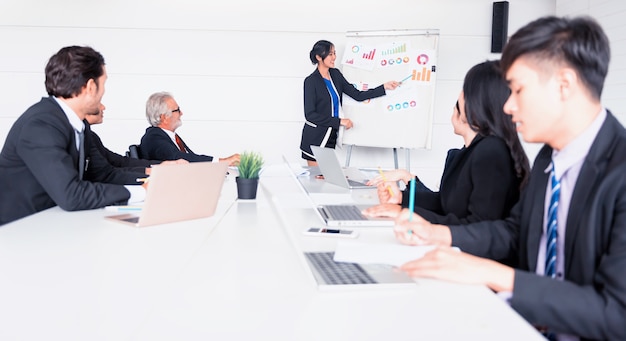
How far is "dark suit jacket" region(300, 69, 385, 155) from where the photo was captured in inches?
190

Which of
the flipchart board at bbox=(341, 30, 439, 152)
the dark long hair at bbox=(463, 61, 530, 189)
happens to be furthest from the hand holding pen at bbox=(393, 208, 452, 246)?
the flipchart board at bbox=(341, 30, 439, 152)

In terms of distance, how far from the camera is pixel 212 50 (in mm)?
5484

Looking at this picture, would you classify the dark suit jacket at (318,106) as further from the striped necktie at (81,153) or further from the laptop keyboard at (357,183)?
the striped necktie at (81,153)

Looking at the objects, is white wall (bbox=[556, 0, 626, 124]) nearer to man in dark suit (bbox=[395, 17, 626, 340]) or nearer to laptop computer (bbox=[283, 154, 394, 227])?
laptop computer (bbox=[283, 154, 394, 227])

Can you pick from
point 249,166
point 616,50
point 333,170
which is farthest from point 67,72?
point 616,50

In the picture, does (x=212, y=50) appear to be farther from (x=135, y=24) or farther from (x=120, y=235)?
(x=120, y=235)

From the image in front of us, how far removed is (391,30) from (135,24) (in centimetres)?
253

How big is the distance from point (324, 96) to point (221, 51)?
1.30 meters

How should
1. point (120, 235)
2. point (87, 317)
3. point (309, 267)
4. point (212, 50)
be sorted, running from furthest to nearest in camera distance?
point (212, 50) → point (120, 235) → point (309, 267) → point (87, 317)

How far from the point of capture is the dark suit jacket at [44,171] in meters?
1.94

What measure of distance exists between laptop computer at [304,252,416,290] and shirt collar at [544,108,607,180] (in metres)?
0.42

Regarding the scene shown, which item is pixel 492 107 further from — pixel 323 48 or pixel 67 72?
pixel 323 48

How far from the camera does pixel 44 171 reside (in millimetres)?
1947

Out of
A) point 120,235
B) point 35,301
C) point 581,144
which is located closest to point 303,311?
point 35,301
